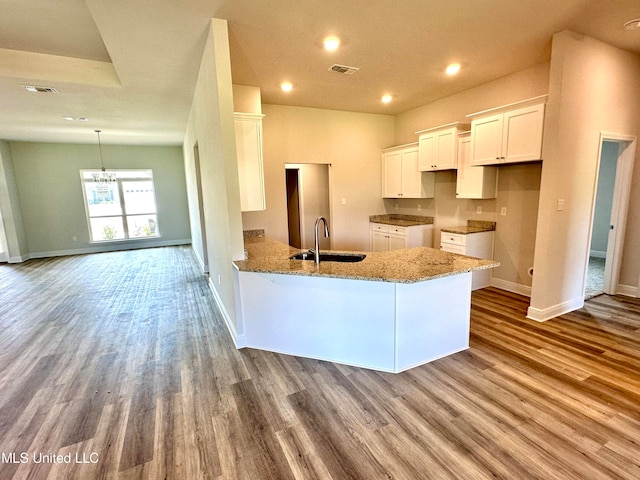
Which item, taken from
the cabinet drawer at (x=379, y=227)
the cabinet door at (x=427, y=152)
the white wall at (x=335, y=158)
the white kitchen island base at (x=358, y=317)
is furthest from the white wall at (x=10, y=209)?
the cabinet door at (x=427, y=152)

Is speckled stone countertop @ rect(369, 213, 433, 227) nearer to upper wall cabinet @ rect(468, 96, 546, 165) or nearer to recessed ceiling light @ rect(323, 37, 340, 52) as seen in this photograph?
upper wall cabinet @ rect(468, 96, 546, 165)


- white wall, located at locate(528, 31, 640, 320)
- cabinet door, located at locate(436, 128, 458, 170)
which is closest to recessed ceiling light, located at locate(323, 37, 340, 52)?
white wall, located at locate(528, 31, 640, 320)

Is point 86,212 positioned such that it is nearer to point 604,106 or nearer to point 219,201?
point 219,201

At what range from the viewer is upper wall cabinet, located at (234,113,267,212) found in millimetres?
3330

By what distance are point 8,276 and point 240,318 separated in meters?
5.92

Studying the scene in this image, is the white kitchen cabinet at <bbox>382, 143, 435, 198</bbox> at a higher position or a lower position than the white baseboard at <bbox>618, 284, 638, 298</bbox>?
higher

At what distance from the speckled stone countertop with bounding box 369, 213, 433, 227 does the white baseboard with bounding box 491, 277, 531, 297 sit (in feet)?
4.53

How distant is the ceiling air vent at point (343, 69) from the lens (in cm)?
345

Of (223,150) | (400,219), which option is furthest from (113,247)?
(400,219)

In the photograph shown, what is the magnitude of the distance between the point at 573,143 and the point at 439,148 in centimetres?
171

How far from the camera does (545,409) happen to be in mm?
2021

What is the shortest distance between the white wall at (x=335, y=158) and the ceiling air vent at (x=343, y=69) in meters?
1.52

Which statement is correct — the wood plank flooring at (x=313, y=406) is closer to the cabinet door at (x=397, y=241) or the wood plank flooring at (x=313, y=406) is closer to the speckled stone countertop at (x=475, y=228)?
the speckled stone countertop at (x=475, y=228)

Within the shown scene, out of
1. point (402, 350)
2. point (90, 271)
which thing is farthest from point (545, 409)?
point (90, 271)
